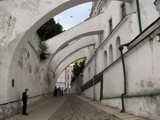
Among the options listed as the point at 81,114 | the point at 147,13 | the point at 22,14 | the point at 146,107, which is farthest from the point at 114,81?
the point at 22,14

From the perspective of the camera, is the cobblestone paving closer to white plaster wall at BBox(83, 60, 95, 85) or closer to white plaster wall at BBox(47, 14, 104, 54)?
white plaster wall at BBox(47, 14, 104, 54)

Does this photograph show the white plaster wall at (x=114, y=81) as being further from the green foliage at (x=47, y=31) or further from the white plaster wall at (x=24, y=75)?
the green foliage at (x=47, y=31)

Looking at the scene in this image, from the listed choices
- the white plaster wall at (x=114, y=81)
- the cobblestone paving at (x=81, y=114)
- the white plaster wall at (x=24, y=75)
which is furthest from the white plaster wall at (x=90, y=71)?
the cobblestone paving at (x=81, y=114)

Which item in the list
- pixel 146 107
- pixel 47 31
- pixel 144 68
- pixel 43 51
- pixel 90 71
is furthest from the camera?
pixel 47 31

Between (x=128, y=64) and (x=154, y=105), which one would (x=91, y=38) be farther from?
(x=154, y=105)

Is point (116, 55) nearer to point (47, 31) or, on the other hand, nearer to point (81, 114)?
point (81, 114)

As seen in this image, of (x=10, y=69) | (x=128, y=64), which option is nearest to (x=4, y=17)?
(x=10, y=69)

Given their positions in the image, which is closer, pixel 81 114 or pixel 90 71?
pixel 81 114

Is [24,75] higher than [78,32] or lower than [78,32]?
lower

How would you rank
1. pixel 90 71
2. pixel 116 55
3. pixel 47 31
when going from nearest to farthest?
pixel 116 55
pixel 90 71
pixel 47 31

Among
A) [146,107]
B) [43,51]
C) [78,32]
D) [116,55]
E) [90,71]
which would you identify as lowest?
[146,107]

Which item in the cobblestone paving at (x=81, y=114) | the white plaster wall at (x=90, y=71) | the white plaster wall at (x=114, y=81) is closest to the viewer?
the cobblestone paving at (x=81, y=114)

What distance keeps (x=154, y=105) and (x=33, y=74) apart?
27.3 feet

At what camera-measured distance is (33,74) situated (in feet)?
37.2
